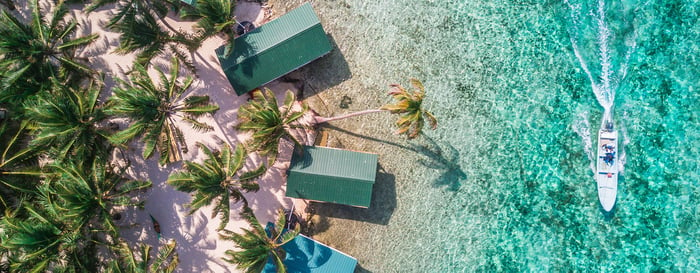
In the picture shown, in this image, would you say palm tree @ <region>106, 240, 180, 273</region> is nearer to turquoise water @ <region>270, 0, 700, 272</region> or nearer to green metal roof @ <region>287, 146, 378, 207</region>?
green metal roof @ <region>287, 146, 378, 207</region>

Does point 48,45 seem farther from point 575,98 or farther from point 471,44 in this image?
point 575,98

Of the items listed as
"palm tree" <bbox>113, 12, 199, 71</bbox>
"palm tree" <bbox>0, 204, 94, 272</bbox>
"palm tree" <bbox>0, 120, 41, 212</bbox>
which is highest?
"palm tree" <bbox>113, 12, 199, 71</bbox>

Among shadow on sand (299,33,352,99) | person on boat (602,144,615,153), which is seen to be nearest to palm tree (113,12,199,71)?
shadow on sand (299,33,352,99)

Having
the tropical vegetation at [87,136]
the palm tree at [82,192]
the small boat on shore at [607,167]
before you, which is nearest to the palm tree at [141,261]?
the tropical vegetation at [87,136]

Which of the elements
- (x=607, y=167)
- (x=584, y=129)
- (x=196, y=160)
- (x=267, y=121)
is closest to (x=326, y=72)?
(x=267, y=121)

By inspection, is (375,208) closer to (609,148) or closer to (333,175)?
(333,175)

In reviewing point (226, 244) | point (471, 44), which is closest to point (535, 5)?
point (471, 44)
